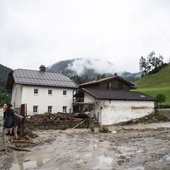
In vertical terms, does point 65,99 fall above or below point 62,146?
above

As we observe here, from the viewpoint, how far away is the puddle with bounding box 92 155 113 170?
27.3 ft

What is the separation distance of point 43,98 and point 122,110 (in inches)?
425

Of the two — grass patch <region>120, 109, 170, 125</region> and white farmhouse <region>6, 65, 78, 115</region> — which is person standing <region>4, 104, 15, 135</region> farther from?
grass patch <region>120, 109, 170, 125</region>

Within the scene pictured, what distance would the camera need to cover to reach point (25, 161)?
30.4 feet

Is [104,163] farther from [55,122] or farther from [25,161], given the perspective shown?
[55,122]

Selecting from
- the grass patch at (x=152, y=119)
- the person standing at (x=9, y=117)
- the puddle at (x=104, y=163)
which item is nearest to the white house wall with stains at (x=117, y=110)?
the grass patch at (x=152, y=119)

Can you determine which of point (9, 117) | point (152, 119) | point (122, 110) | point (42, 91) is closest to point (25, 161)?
point (9, 117)

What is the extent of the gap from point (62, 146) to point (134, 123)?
16.0m

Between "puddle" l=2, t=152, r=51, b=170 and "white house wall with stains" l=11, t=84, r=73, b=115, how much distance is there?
18308 mm

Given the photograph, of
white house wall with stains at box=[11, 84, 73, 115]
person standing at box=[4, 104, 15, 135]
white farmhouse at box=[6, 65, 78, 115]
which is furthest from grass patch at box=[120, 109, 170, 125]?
person standing at box=[4, 104, 15, 135]

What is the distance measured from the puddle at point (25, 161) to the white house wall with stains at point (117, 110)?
1541cm

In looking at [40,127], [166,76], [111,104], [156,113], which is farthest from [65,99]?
[166,76]

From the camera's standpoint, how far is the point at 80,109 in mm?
31828

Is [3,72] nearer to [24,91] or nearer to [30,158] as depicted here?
[24,91]
